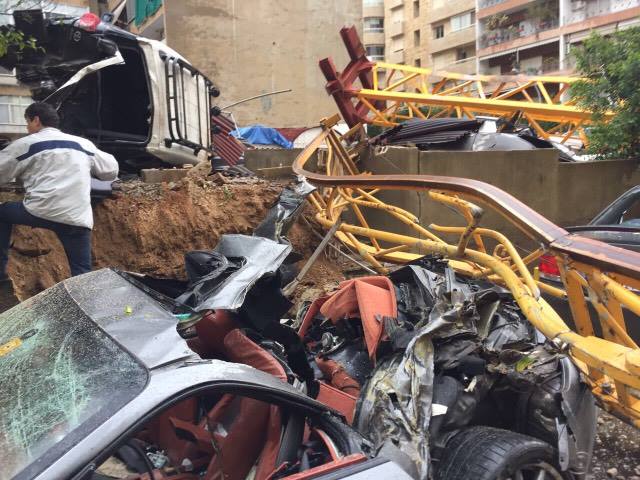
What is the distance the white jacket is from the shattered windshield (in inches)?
79.3

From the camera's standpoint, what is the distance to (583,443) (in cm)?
253

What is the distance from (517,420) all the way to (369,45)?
191 feet

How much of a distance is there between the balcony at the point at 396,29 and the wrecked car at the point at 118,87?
48976mm

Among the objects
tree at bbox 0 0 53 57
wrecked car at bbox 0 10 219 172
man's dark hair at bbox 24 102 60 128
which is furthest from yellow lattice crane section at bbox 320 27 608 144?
man's dark hair at bbox 24 102 60 128

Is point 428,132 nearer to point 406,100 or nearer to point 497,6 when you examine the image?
point 406,100

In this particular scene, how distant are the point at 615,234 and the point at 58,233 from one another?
441 cm

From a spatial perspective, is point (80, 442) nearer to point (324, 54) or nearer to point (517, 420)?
point (517, 420)

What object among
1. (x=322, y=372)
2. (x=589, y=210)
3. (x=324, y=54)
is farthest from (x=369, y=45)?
(x=322, y=372)

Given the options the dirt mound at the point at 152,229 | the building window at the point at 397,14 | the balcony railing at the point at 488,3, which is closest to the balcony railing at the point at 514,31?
the balcony railing at the point at 488,3

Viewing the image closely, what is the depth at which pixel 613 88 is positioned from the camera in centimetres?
812

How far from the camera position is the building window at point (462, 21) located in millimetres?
A: 44156

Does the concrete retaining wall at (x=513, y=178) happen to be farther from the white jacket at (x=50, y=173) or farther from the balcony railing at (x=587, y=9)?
the balcony railing at (x=587, y=9)

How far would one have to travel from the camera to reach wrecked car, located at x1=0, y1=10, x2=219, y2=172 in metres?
6.22

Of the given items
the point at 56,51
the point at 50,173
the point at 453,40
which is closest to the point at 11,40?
the point at 56,51
